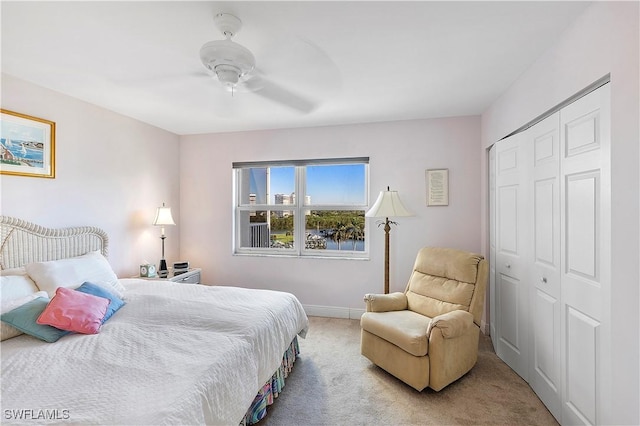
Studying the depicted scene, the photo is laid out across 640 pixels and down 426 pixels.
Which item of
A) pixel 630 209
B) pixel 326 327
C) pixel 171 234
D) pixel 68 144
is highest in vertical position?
pixel 68 144

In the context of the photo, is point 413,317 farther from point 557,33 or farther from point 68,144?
point 68,144

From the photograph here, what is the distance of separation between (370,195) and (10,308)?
3.28 m

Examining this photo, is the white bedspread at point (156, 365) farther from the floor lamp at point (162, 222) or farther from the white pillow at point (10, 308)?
the floor lamp at point (162, 222)

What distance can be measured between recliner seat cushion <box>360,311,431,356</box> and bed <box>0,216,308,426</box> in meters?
0.63

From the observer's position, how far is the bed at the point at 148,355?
1.19m

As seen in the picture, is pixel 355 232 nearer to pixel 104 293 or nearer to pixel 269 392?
pixel 269 392

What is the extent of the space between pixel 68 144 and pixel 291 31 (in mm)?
2468

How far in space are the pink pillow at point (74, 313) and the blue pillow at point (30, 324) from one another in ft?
0.10

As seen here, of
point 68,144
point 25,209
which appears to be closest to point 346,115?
point 68,144

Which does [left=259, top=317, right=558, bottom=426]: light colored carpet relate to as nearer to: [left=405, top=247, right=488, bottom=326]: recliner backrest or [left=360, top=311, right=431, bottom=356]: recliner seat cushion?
[left=360, top=311, right=431, bottom=356]: recliner seat cushion

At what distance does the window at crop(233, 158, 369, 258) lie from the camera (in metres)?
3.88

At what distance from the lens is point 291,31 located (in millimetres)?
1778

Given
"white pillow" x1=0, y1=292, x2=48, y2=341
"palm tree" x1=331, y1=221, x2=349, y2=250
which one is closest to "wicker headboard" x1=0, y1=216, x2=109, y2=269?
"white pillow" x1=0, y1=292, x2=48, y2=341

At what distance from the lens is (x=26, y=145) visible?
246cm
